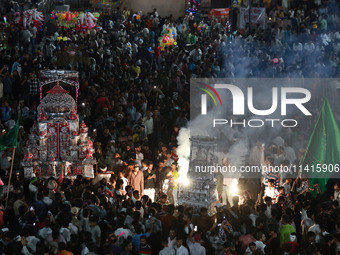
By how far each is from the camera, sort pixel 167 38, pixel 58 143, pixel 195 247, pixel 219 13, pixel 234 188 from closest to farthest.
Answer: pixel 195 247 → pixel 234 188 → pixel 58 143 → pixel 167 38 → pixel 219 13

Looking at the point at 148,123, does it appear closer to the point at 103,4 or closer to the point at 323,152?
the point at 323,152

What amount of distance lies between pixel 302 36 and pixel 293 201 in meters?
14.6

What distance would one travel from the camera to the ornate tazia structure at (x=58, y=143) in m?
13.4

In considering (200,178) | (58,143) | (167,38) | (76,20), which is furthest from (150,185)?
(76,20)

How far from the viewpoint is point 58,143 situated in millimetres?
13664

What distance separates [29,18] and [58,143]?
34.5 feet

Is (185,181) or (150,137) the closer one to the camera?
(185,181)

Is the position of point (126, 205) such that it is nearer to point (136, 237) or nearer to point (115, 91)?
point (136, 237)

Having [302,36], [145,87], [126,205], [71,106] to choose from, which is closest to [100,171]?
[71,106]

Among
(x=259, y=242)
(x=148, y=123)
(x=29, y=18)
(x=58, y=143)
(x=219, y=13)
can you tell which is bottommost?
(x=259, y=242)

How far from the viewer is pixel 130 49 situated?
22.0 meters

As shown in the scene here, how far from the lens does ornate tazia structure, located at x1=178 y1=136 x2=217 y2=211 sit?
11.3 metres

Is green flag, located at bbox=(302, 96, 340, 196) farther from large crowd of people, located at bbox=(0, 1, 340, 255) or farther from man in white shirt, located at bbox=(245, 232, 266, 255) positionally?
man in white shirt, located at bbox=(245, 232, 266, 255)

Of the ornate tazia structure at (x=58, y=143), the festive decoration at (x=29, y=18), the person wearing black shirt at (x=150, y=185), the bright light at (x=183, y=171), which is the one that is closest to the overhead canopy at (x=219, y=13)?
the festive decoration at (x=29, y=18)
